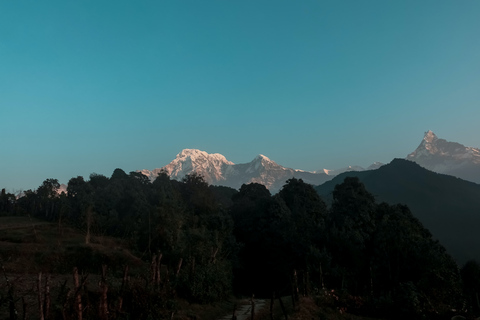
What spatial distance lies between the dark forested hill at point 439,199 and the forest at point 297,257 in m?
28.1

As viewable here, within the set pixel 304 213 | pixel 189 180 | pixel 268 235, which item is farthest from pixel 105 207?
pixel 304 213

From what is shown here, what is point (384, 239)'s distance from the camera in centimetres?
2811

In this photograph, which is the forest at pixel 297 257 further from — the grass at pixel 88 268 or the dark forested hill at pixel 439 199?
the dark forested hill at pixel 439 199

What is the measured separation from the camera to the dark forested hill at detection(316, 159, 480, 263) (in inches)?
2914

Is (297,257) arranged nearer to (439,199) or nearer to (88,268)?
(88,268)

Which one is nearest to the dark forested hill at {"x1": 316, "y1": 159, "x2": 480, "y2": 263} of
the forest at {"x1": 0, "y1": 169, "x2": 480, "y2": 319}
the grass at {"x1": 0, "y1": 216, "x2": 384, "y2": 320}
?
the forest at {"x1": 0, "y1": 169, "x2": 480, "y2": 319}

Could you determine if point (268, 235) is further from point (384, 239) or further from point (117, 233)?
point (117, 233)

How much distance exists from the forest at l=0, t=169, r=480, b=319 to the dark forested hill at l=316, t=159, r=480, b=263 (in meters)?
28.1

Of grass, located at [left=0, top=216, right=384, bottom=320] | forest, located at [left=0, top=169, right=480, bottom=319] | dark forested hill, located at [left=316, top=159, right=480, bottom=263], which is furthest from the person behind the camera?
dark forested hill, located at [left=316, top=159, right=480, bottom=263]

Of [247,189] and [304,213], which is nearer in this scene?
[304,213]

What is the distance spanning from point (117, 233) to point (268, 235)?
769 inches

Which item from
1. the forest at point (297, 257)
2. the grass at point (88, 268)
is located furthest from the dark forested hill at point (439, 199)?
the grass at point (88, 268)

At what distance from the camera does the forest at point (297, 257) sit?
652 inches

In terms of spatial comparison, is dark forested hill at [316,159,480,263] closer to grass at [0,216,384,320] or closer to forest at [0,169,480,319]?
forest at [0,169,480,319]
